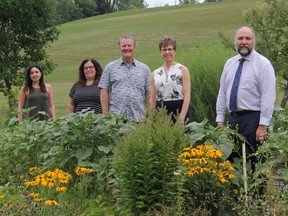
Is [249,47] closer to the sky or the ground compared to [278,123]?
closer to the sky

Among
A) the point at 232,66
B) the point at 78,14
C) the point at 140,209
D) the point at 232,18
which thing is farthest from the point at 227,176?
the point at 78,14

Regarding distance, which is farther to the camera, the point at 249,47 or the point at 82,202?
the point at 249,47

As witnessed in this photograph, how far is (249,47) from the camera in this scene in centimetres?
536

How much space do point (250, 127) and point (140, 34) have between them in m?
47.8

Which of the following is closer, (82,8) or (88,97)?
(88,97)

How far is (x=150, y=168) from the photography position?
14.3 ft

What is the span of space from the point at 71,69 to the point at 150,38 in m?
12.8

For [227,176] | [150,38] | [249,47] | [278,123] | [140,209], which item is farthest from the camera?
[150,38]

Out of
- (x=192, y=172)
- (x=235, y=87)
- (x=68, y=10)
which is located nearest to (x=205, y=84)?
(x=235, y=87)

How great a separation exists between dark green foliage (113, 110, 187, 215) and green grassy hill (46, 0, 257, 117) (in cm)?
2833

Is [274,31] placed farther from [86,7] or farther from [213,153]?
[86,7]

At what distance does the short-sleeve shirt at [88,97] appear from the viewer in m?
7.02

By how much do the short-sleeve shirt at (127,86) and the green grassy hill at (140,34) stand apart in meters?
26.4

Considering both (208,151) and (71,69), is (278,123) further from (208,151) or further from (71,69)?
(71,69)
